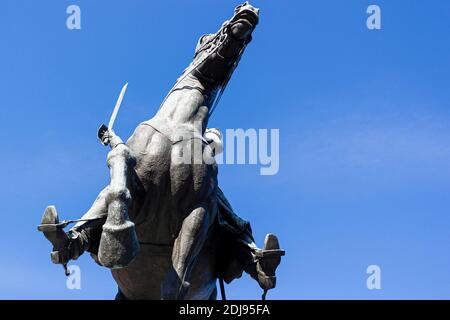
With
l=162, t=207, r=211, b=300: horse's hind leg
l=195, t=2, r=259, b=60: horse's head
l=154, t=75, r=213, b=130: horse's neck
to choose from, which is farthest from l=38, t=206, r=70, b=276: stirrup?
l=195, t=2, r=259, b=60: horse's head

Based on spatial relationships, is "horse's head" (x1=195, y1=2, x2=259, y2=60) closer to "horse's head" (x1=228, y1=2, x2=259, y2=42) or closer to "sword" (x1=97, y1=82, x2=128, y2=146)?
"horse's head" (x1=228, y1=2, x2=259, y2=42)

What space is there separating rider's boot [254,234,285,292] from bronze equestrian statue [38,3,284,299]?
0.01m

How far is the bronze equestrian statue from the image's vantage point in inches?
314

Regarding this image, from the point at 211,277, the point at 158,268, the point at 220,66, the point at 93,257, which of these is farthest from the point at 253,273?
the point at 220,66

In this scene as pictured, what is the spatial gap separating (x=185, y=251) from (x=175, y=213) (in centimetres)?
50

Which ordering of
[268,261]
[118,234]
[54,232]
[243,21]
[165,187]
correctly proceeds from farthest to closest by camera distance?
[243,21]
[268,261]
[165,187]
[54,232]
[118,234]

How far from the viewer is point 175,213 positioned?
28.9 feet

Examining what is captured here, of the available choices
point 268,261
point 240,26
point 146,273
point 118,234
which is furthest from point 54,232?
point 240,26

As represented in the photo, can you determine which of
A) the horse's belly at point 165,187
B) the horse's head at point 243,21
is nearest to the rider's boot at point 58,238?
the horse's belly at point 165,187

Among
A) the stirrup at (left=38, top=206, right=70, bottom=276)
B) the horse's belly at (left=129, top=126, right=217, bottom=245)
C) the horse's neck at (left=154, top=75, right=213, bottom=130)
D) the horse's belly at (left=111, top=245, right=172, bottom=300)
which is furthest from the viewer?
the horse's neck at (left=154, top=75, right=213, bottom=130)

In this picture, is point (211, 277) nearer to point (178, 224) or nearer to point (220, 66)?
point (178, 224)

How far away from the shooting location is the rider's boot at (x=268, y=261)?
9023 millimetres

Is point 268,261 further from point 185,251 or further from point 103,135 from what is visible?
point 103,135
